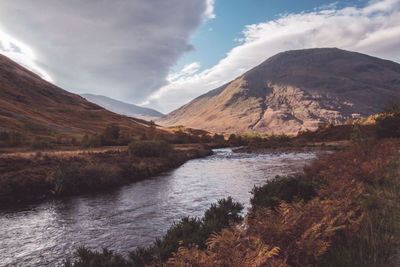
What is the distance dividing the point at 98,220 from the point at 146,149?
1977cm

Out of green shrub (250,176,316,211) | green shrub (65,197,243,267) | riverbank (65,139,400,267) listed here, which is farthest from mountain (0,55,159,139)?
riverbank (65,139,400,267)

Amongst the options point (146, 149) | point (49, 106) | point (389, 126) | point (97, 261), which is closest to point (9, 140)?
point (146, 149)

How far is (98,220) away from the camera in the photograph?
10.7m

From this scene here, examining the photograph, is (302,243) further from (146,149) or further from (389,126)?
(389,126)

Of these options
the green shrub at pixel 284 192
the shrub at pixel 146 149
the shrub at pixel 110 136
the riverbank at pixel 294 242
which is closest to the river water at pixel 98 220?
the green shrub at pixel 284 192

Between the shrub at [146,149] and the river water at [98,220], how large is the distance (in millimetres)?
12493

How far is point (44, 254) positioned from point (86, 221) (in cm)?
290

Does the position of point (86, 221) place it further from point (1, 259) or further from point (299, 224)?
point (299, 224)

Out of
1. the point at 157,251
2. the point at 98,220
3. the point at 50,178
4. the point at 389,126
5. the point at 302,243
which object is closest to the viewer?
the point at 302,243

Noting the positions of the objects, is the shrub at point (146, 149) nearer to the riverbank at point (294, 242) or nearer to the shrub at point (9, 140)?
the shrub at point (9, 140)

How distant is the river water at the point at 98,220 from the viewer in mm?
8008

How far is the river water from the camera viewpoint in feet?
26.3

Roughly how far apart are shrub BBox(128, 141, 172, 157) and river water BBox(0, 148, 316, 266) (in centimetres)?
1249

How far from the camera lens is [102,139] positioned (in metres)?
43.8
